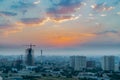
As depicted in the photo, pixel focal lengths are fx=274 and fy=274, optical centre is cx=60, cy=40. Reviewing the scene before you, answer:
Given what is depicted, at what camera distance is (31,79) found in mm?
26281

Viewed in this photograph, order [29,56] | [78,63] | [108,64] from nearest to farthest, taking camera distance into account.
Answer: [108,64] < [78,63] < [29,56]

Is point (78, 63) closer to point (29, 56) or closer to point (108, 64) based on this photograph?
point (108, 64)

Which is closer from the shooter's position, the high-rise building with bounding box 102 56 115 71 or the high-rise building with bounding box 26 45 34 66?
the high-rise building with bounding box 102 56 115 71

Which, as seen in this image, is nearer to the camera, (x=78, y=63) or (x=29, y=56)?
(x=78, y=63)

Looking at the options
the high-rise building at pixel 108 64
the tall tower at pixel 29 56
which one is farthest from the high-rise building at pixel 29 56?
the high-rise building at pixel 108 64

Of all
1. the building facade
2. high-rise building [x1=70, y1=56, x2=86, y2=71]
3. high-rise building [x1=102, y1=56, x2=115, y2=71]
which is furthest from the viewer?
the building facade

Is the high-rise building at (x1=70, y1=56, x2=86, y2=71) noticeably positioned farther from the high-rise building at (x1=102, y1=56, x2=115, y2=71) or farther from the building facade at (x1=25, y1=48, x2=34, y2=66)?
the building facade at (x1=25, y1=48, x2=34, y2=66)

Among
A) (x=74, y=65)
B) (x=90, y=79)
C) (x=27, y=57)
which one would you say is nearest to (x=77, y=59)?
(x=74, y=65)

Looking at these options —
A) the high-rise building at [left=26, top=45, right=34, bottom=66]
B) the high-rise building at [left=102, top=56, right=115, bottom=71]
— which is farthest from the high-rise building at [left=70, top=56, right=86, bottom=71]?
the high-rise building at [left=26, top=45, right=34, bottom=66]

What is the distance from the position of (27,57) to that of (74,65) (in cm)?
993

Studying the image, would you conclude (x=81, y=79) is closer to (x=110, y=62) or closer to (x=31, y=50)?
(x=110, y=62)

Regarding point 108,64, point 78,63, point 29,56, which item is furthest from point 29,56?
point 108,64

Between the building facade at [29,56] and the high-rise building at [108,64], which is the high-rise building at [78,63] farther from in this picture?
the building facade at [29,56]

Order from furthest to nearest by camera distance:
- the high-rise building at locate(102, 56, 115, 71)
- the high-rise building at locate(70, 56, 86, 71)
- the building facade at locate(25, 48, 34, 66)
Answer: the building facade at locate(25, 48, 34, 66) < the high-rise building at locate(70, 56, 86, 71) < the high-rise building at locate(102, 56, 115, 71)
